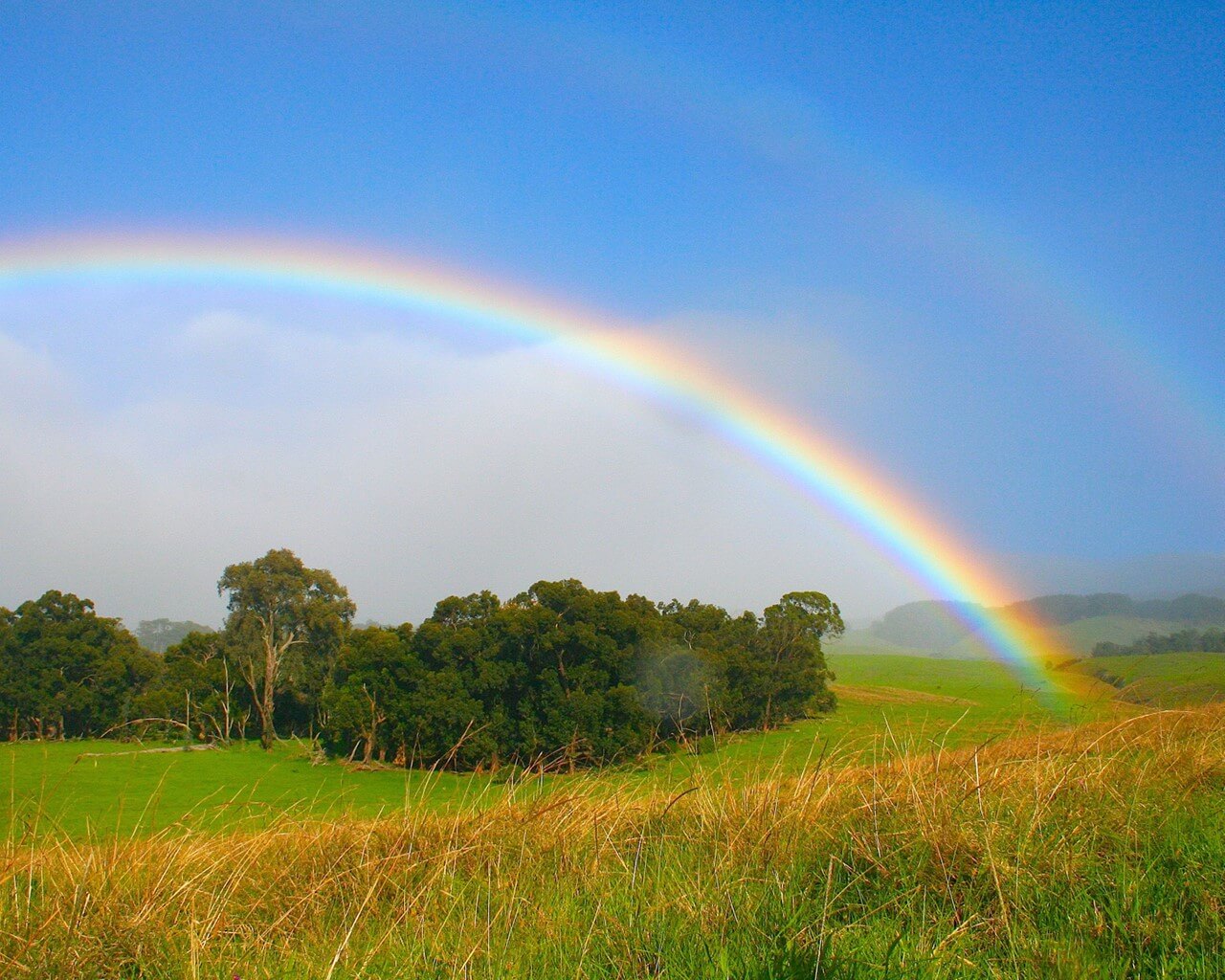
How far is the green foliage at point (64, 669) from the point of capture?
41.0m

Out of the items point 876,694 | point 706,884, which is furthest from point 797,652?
point 706,884

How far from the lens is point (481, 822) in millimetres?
4918

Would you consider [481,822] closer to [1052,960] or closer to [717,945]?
[717,945]

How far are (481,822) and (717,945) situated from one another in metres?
2.42

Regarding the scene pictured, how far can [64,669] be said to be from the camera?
4209 cm

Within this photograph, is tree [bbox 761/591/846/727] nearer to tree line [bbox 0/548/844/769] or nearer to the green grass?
tree line [bbox 0/548/844/769]

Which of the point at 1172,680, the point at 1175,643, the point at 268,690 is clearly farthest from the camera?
the point at 268,690

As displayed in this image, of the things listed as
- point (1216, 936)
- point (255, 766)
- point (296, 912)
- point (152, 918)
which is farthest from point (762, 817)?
point (255, 766)

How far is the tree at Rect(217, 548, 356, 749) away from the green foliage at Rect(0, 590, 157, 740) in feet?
16.7

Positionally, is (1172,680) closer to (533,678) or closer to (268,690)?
(533,678)

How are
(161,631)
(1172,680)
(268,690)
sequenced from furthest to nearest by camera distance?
(161,631) → (268,690) → (1172,680)

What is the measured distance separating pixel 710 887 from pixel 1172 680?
24.9 ft

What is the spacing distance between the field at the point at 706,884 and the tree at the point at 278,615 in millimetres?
40251

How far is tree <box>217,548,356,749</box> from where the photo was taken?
4291 cm
